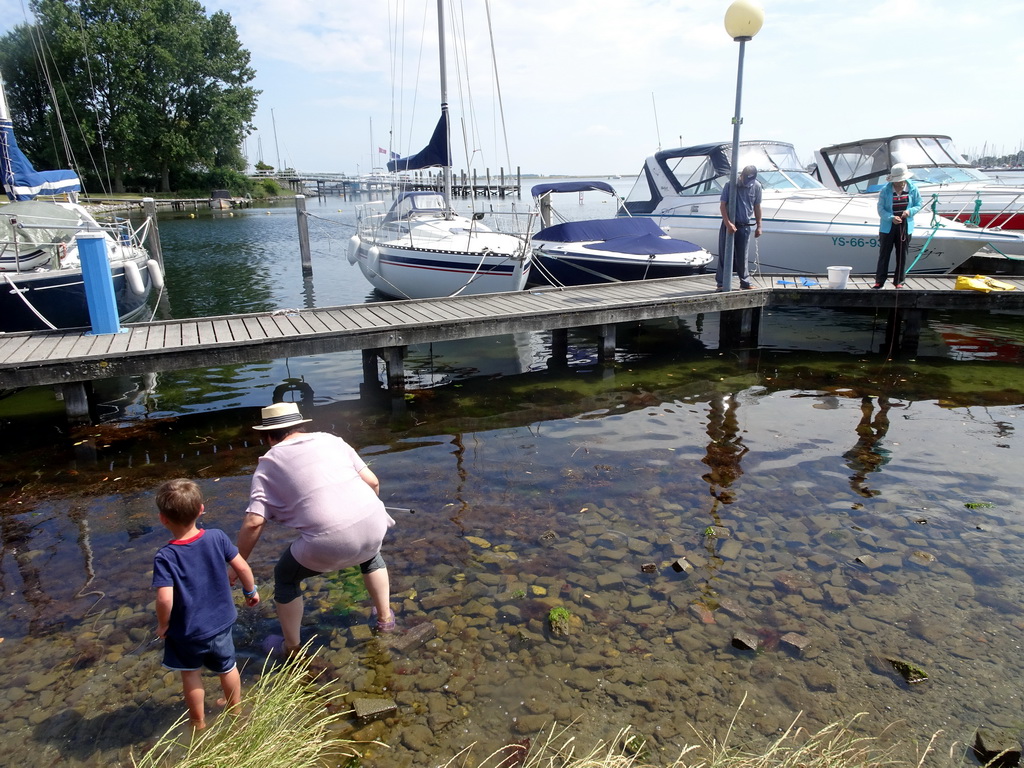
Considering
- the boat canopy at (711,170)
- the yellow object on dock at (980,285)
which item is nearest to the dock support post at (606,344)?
the yellow object on dock at (980,285)

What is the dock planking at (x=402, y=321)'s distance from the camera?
26.3 feet

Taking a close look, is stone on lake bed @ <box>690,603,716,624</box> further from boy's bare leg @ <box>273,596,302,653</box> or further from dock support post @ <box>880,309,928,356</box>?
dock support post @ <box>880,309,928,356</box>

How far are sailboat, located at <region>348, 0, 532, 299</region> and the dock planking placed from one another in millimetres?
1887

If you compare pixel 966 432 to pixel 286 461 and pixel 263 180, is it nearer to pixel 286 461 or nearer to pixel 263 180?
pixel 286 461

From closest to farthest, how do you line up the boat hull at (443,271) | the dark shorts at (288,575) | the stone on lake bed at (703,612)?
the dark shorts at (288,575) → the stone on lake bed at (703,612) → the boat hull at (443,271)

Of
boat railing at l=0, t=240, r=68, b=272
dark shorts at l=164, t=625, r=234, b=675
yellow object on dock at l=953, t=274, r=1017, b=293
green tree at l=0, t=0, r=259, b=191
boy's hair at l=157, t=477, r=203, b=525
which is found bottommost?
dark shorts at l=164, t=625, r=234, b=675

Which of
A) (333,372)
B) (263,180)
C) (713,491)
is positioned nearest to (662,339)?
(333,372)

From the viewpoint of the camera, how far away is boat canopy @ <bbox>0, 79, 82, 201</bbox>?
14430mm

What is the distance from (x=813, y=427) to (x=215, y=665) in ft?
22.8

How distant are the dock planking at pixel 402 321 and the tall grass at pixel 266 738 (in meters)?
5.56

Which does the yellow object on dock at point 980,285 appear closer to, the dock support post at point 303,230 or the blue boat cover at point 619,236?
the blue boat cover at point 619,236

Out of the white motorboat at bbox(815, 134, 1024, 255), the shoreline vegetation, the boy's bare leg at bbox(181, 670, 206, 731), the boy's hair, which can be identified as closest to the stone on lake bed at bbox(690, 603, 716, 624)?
the shoreline vegetation

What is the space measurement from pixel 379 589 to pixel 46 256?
1137cm

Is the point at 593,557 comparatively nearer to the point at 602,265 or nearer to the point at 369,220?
the point at 602,265
